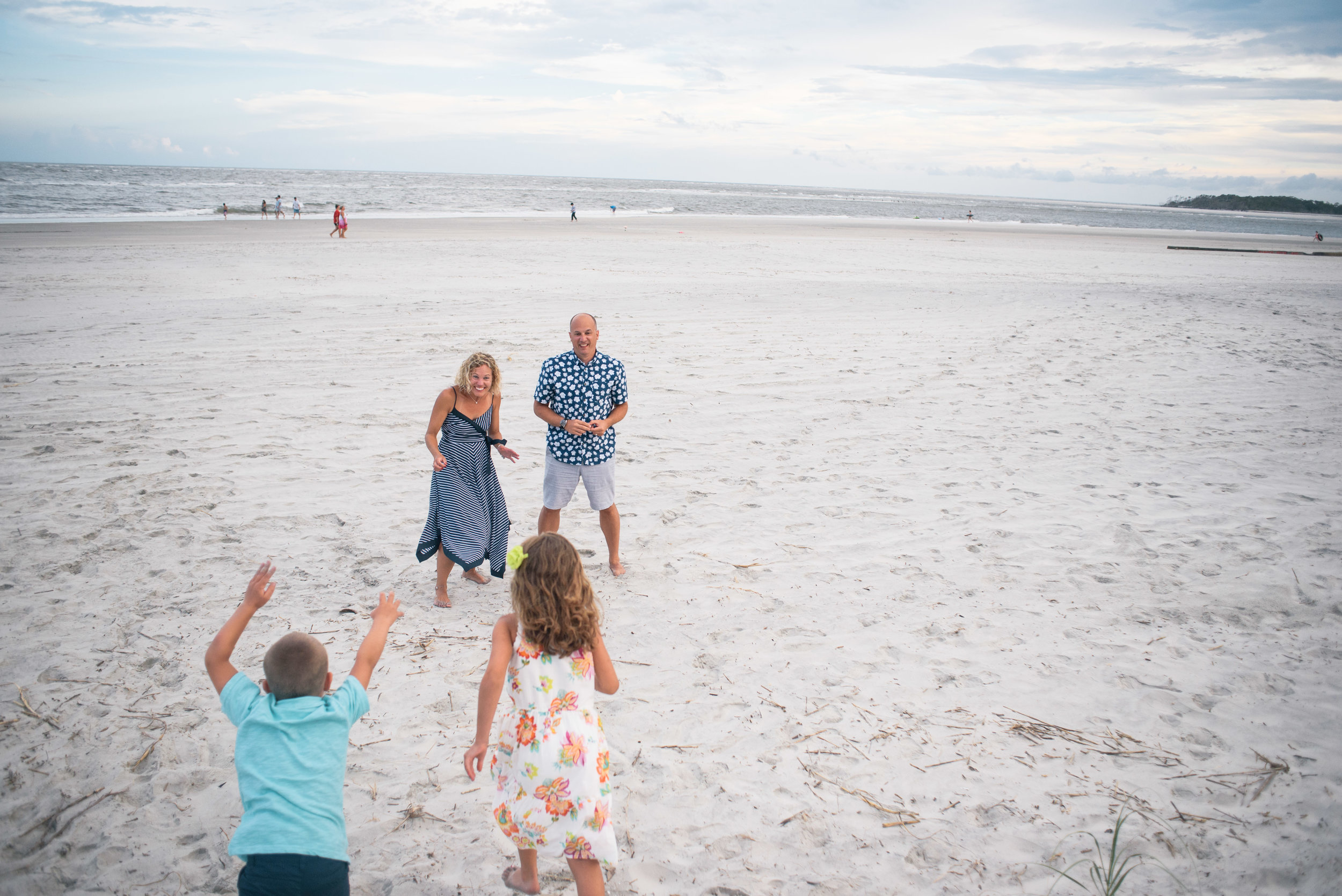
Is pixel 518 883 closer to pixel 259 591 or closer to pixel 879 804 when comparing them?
pixel 259 591

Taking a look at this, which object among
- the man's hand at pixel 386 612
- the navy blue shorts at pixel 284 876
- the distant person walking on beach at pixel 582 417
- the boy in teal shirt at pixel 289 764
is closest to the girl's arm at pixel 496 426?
the distant person walking on beach at pixel 582 417

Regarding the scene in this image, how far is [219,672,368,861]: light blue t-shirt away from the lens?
2.19m

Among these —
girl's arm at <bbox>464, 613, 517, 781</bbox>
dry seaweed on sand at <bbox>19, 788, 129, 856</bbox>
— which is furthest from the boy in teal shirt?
dry seaweed on sand at <bbox>19, 788, 129, 856</bbox>

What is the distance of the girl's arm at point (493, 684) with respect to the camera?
8.25ft

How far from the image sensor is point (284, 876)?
2176 millimetres

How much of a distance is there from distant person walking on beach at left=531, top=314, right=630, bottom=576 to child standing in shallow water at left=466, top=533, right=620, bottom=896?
230 centimetres

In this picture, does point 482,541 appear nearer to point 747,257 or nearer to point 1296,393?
point 1296,393

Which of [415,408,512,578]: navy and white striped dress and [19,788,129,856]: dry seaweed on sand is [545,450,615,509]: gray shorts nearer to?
[415,408,512,578]: navy and white striped dress

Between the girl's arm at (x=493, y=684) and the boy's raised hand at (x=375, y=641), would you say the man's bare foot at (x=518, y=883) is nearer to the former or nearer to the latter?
the girl's arm at (x=493, y=684)

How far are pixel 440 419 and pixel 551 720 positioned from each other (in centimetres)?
254

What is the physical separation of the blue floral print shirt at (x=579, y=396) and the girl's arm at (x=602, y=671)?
2.35 meters

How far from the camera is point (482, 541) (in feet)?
15.6

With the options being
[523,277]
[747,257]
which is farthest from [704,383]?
[747,257]

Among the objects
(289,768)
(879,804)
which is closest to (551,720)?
(289,768)
